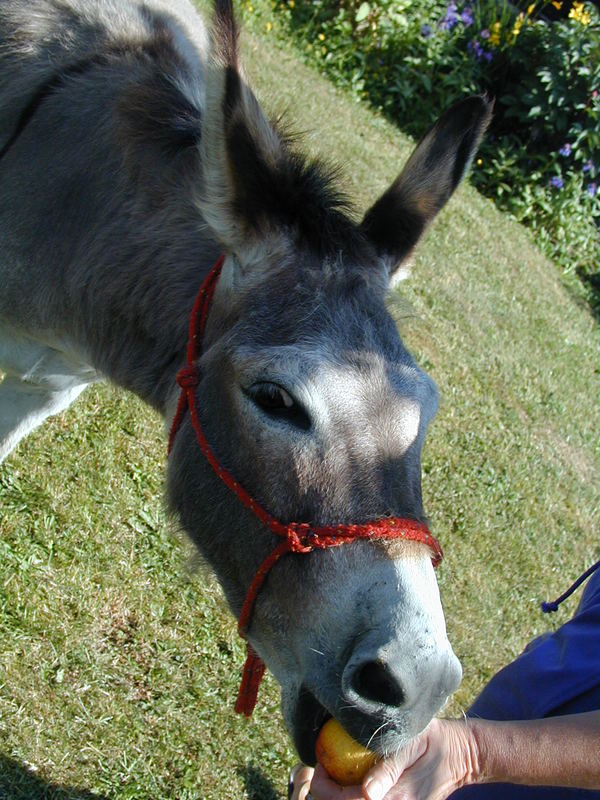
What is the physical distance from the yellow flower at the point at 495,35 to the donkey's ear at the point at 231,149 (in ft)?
33.9

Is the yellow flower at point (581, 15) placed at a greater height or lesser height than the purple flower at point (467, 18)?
greater

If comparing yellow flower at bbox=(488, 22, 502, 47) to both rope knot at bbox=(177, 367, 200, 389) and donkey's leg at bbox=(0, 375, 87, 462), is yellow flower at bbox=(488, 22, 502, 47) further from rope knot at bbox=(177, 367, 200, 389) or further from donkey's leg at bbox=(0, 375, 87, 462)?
rope knot at bbox=(177, 367, 200, 389)

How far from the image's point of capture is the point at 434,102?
11047 millimetres

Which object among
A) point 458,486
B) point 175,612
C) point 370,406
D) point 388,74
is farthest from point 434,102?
point 370,406

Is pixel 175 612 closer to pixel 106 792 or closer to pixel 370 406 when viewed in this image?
pixel 106 792

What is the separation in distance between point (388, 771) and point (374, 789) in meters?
0.05

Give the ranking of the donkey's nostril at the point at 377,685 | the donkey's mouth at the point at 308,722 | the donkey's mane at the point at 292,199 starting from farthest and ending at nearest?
the donkey's mane at the point at 292,199 → the donkey's mouth at the point at 308,722 → the donkey's nostril at the point at 377,685

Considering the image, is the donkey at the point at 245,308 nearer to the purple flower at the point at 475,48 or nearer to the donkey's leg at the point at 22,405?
the donkey's leg at the point at 22,405

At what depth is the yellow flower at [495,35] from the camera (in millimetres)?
11266

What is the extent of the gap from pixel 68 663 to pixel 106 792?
1.87ft

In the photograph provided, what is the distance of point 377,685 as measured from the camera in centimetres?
175

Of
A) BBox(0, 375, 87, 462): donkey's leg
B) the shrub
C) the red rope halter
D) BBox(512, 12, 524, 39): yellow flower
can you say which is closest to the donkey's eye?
the red rope halter

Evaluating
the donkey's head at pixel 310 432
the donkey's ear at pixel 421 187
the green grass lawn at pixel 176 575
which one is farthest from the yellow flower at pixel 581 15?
the donkey's head at pixel 310 432

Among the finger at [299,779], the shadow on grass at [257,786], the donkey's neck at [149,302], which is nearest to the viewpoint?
the donkey's neck at [149,302]
